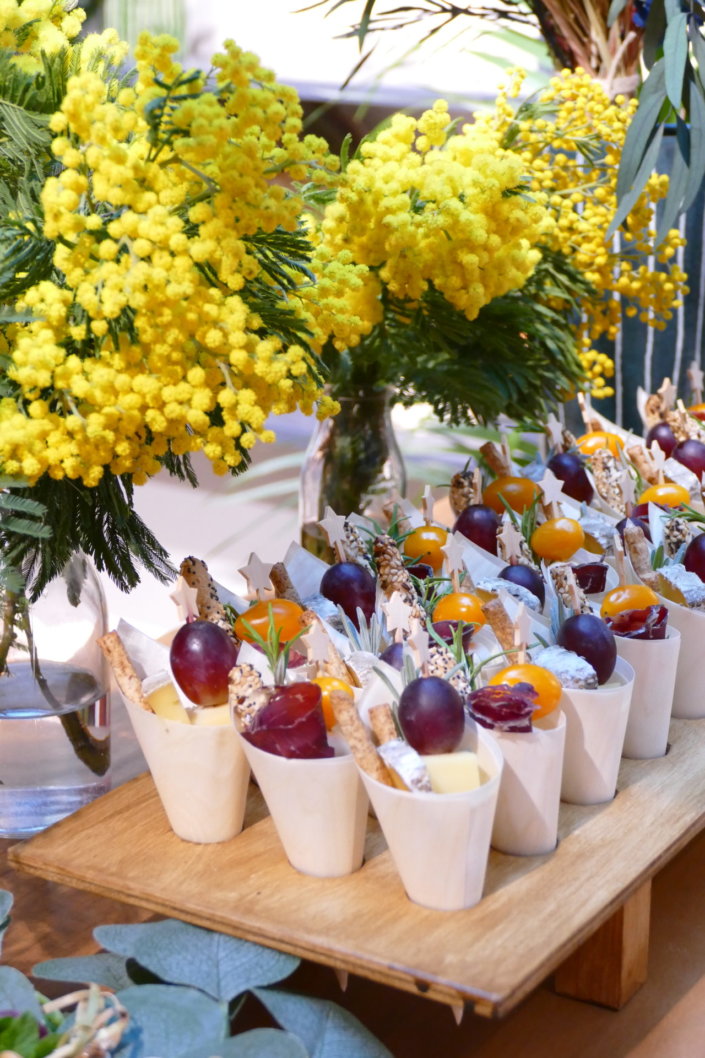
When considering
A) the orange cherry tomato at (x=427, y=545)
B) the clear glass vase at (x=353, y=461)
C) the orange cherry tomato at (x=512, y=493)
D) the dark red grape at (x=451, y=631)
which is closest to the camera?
the dark red grape at (x=451, y=631)

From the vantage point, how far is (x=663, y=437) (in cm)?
151

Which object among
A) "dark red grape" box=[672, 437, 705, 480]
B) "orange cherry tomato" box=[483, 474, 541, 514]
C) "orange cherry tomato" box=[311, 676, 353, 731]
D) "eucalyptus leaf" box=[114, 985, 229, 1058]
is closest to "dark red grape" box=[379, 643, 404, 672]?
"orange cherry tomato" box=[311, 676, 353, 731]

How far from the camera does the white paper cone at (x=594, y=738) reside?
33.3 inches

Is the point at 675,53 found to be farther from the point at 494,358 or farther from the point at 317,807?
the point at 317,807

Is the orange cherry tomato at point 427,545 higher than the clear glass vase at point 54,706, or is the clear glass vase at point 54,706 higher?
the orange cherry tomato at point 427,545

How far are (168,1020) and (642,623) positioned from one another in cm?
44

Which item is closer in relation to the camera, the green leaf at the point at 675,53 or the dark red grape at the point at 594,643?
the dark red grape at the point at 594,643

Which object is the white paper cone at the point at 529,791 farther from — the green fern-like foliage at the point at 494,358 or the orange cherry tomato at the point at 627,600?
the green fern-like foliage at the point at 494,358

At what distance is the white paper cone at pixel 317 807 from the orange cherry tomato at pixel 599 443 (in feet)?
2.41

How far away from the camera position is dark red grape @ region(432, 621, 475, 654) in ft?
2.93

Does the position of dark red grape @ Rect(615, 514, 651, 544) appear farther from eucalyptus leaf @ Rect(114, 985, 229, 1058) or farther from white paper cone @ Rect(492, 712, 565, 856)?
eucalyptus leaf @ Rect(114, 985, 229, 1058)

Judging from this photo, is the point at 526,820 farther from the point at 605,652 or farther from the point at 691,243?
the point at 691,243

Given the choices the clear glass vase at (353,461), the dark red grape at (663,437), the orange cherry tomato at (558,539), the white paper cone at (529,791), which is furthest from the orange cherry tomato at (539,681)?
the dark red grape at (663,437)

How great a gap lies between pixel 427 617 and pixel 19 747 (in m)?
0.32
